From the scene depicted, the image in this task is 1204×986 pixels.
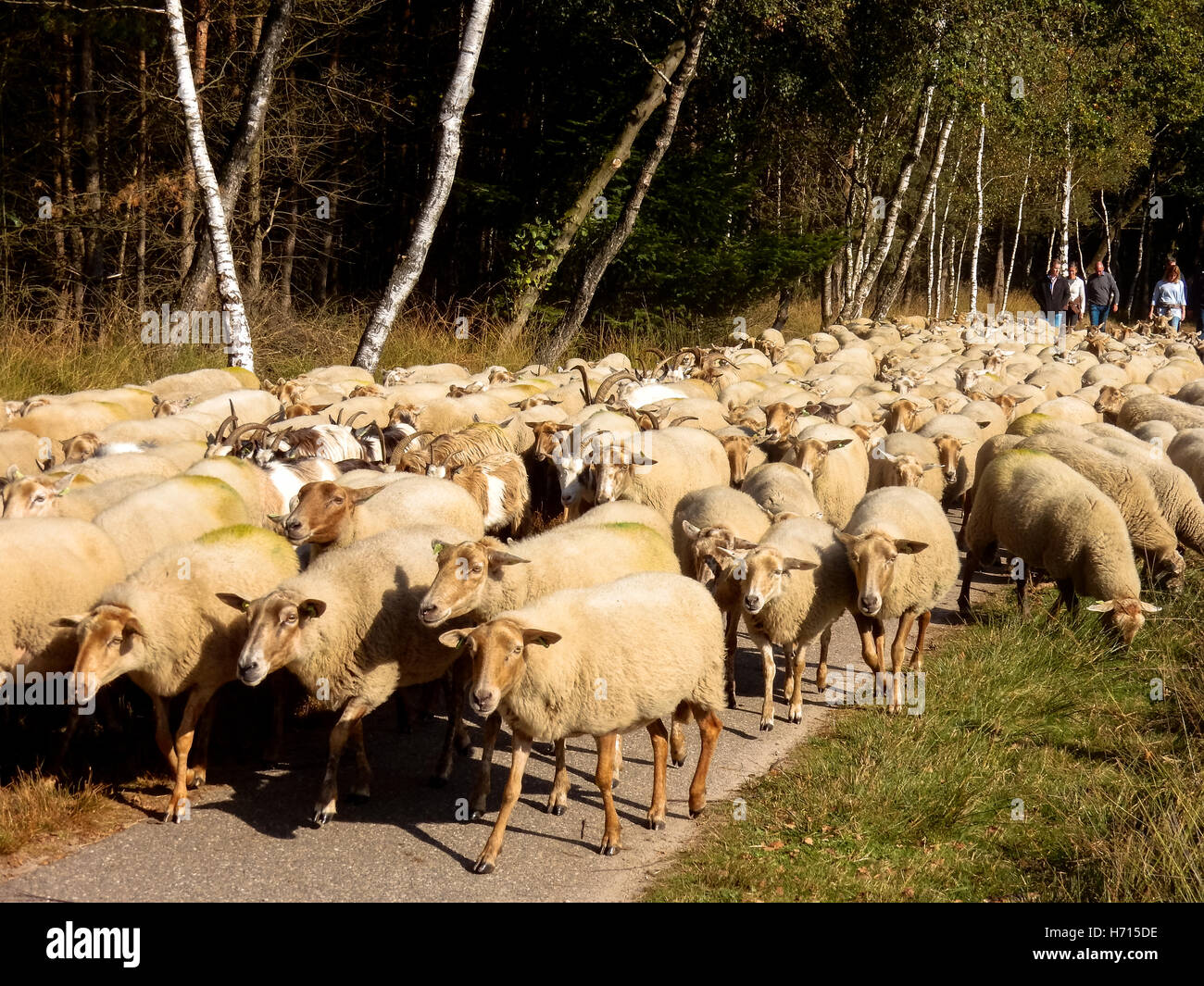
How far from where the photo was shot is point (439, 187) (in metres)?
15.2

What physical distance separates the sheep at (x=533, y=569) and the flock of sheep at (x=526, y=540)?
16 millimetres

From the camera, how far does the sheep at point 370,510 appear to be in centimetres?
726

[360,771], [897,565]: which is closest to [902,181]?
[897,565]

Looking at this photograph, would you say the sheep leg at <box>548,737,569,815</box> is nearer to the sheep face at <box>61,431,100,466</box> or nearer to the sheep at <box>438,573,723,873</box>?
the sheep at <box>438,573,723,873</box>

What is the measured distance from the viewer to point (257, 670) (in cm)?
565

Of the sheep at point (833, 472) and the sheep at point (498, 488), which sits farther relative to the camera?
the sheep at point (833, 472)

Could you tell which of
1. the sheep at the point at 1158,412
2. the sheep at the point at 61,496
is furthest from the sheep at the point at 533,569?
the sheep at the point at 1158,412

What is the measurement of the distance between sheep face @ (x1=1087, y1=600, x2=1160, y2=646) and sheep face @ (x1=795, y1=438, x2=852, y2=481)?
2581 millimetres

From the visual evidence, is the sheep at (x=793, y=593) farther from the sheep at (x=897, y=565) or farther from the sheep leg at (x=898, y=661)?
the sheep leg at (x=898, y=661)

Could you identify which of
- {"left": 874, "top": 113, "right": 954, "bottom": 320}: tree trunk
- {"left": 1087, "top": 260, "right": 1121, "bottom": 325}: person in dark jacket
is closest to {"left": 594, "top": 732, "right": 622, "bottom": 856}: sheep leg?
{"left": 874, "top": 113, "right": 954, "bottom": 320}: tree trunk

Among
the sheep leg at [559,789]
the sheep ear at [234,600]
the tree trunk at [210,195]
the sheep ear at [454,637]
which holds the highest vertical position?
the tree trunk at [210,195]

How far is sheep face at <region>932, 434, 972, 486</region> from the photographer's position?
11766 millimetres

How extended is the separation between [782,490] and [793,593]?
77.6 inches

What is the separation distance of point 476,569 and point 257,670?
1.19 metres
